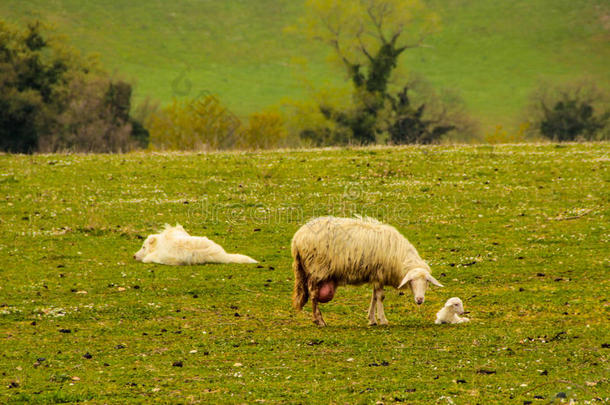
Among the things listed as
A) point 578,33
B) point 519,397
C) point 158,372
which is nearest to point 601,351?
point 519,397

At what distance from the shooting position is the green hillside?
405 feet

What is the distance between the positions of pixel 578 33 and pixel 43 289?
139 metres

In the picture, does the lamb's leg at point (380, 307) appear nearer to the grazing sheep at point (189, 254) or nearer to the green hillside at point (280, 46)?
the grazing sheep at point (189, 254)

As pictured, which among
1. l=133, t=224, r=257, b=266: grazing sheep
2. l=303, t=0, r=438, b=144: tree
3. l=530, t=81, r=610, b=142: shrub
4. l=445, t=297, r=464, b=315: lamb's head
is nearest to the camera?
l=445, t=297, r=464, b=315: lamb's head

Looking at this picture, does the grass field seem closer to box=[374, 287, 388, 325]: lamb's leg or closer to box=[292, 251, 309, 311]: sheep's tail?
box=[292, 251, 309, 311]: sheep's tail

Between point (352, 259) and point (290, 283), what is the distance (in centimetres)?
384

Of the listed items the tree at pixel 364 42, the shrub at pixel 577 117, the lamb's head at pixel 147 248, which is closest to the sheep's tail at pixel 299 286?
the lamb's head at pixel 147 248

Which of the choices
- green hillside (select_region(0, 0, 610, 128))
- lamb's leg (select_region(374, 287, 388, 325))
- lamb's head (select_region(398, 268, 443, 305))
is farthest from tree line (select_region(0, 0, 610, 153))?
lamb's head (select_region(398, 268, 443, 305))

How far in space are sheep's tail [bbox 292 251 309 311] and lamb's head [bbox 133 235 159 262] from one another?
7058 mm

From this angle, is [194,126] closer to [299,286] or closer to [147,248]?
[147,248]

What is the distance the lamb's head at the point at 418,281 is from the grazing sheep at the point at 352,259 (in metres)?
0.04

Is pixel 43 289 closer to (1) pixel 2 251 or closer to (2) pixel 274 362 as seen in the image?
(1) pixel 2 251

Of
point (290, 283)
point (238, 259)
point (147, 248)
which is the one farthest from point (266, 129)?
point (290, 283)

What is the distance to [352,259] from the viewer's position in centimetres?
1509
